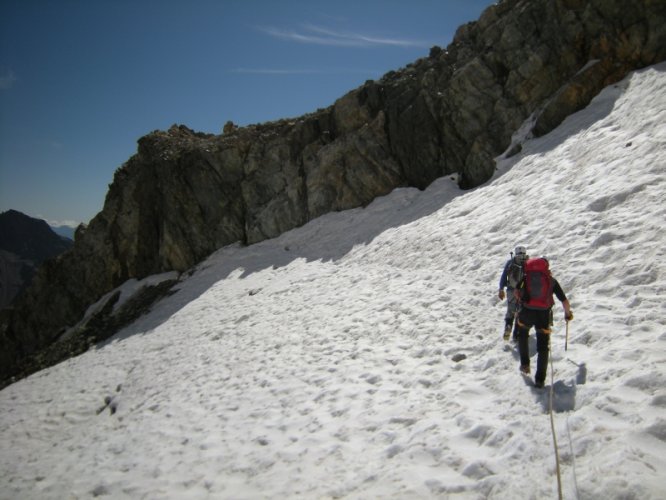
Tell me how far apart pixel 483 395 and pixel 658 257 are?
4.70 meters

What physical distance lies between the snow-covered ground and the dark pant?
1.01ft

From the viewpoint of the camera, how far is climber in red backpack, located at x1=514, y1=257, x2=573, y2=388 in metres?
6.00

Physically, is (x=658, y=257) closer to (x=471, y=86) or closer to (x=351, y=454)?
(x=351, y=454)

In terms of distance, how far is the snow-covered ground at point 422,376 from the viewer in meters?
4.84

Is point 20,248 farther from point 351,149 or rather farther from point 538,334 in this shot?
point 538,334

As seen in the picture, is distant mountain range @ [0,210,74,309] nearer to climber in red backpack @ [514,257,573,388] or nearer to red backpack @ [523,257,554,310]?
climber in red backpack @ [514,257,573,388]

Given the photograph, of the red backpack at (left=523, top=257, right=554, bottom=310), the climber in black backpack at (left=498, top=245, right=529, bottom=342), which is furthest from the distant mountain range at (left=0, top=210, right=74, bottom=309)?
the red backpack at (left=523, top=257, right=554, bottom=310)

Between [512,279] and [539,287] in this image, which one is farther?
[512,279]

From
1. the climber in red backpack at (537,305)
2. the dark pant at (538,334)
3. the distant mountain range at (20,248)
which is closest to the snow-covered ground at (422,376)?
the dark pant at (538,334)

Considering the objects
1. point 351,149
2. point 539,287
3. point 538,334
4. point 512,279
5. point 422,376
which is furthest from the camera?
point 351,149

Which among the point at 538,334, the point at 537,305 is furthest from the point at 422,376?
the point at 537,305

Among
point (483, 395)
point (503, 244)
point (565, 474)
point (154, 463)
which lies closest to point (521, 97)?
point (503, 244)

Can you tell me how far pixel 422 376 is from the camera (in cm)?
737

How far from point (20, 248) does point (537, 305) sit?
157570 mm
